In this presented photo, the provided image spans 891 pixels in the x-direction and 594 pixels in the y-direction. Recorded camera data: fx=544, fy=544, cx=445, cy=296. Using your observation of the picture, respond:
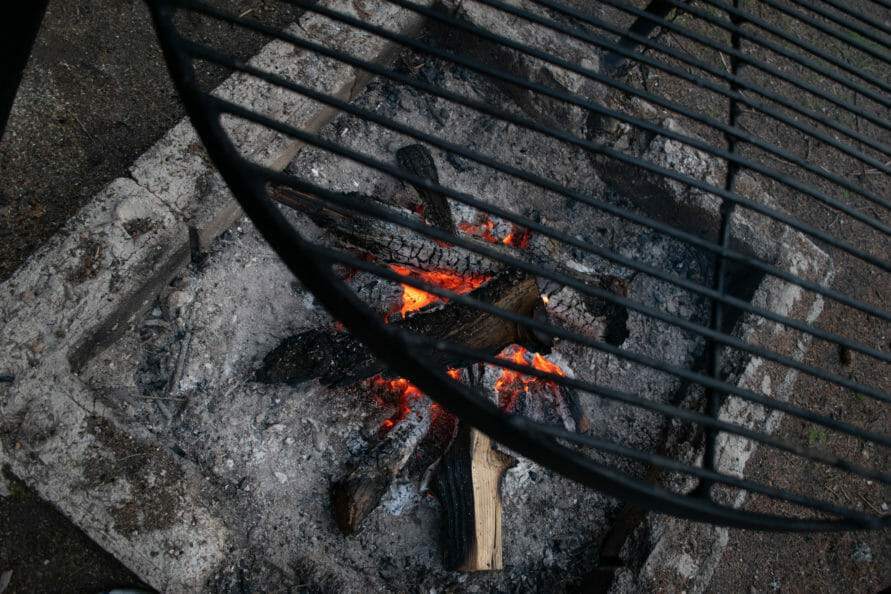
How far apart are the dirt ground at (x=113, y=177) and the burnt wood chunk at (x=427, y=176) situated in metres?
1.01

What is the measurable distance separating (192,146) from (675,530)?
2.13 meters

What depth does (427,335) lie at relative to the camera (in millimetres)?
1941

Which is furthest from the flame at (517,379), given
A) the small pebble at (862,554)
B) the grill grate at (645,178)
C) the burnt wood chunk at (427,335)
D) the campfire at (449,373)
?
the small pebble at (862,554)

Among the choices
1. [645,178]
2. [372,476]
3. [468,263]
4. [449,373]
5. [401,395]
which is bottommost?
[372,476]

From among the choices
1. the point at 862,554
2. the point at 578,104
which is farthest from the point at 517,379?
the point at 862,554

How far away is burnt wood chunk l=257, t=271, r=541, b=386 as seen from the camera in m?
1.91

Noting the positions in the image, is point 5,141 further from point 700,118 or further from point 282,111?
point 700,118

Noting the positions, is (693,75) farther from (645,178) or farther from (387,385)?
(387,385)

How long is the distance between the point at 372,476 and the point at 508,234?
1.16m

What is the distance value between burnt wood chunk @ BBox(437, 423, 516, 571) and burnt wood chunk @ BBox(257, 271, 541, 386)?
1.07 ft

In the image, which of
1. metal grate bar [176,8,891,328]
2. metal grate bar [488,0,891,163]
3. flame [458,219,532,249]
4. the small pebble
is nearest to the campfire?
flame [458,219,532,249]

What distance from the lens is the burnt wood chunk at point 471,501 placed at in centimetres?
184

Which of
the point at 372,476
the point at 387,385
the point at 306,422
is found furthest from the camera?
the point at 387,385

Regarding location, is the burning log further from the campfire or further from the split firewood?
the split firewood
